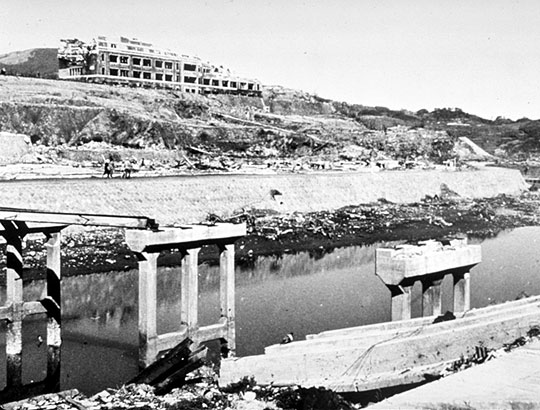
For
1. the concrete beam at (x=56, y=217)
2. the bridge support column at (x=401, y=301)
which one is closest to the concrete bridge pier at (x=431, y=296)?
the bridge support column at (x=401, y=301)

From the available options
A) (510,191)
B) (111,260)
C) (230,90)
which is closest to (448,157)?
(510,191)

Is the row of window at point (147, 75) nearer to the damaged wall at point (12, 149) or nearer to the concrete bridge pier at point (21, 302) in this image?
the damaged wall at point (12, 149)

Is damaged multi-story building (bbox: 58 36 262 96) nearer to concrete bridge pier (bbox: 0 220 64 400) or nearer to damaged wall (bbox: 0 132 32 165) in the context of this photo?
damaged wall (bbox: 0 132 32 165)

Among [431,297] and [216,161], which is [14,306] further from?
[216,161]

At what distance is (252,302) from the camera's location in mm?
29609

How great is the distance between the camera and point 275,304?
2942 cm

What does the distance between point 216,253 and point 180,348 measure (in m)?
19.1

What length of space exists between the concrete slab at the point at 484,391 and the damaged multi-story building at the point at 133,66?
8634cm

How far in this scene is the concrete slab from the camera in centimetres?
912

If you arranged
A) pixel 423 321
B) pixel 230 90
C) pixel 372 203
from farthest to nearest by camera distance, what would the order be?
pixel 230 90
pixel 372 203
pixel 423 321

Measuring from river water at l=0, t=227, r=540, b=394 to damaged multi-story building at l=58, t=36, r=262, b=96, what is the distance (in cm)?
6035

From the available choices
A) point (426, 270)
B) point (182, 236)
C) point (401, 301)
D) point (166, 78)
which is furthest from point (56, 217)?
point (166, 78)

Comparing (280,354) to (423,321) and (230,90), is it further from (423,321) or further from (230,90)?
(230,90)

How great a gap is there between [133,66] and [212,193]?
178 ft
